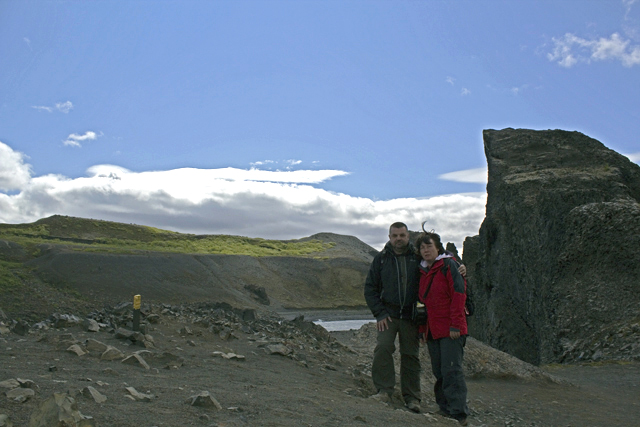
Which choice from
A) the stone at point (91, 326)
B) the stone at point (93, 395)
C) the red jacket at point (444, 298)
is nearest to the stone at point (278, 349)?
the stone at point (91, 326)

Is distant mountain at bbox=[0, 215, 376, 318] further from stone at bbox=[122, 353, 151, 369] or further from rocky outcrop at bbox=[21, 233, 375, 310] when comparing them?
stone at bbox=[122, 353, 151, 369]

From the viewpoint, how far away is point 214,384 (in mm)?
6059

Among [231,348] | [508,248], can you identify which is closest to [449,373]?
[231,348]

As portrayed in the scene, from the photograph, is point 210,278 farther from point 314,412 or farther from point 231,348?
point 314,412

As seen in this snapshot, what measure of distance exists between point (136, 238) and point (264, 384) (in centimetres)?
9619

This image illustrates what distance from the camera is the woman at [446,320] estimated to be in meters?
6.35

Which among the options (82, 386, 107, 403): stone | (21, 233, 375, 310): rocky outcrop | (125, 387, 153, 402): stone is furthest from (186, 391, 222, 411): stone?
(21, 233, 375, 310): rocky outcrop

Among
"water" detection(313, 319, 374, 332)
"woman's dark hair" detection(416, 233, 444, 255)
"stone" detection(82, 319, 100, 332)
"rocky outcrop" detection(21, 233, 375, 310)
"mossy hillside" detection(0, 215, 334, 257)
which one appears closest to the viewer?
"woman's dark hair" detection(416, 233, 444, 255)

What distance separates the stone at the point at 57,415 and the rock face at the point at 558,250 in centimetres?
1491

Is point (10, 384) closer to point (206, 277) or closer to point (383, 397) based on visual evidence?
point (383, 397)

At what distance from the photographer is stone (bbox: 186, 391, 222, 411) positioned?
4.75 metres

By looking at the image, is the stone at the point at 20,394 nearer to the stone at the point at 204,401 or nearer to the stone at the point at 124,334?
the stone at the point at 204,401

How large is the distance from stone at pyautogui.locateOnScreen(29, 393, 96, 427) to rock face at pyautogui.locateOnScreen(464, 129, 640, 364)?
48.9ft

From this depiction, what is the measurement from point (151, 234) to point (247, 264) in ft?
111
